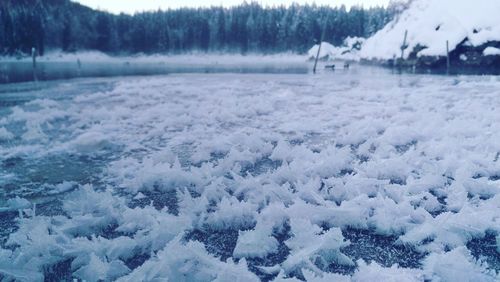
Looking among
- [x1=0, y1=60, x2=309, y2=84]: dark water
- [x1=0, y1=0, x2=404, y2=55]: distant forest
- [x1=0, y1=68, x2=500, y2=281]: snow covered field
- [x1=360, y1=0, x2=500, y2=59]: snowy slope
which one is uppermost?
[x1=0, y1=0, x2=404, y2=55]: distant forest

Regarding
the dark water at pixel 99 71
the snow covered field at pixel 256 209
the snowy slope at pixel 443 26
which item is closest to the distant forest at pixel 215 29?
the snowy slope at pixel 443 26

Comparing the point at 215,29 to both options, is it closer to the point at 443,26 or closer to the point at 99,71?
the point at 99,71

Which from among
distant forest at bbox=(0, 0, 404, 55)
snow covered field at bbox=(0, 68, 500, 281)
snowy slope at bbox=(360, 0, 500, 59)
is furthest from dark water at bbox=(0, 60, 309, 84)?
distant forest at bbox=(0, 0, 404, 55)

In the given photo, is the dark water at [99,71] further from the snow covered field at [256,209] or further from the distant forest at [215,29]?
the distant forest at [215,29]

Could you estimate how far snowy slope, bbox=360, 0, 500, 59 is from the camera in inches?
1248

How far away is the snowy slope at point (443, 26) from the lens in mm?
31703

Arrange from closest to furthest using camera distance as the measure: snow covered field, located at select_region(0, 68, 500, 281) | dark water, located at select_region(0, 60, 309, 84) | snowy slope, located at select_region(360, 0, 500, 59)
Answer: snow covered field, located at select_region(0, 68, 500, 281)
dark water, located at select_region(0, 60, 309, 84)
snowy slope, located at select_region(360, 0, 500, 59)

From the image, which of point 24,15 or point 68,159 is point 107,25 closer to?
point 24,15

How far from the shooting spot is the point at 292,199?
10.9 ft

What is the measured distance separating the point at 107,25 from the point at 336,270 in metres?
120

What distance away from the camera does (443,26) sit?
1437 inches

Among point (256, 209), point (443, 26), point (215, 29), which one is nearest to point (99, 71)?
point (443, 26)

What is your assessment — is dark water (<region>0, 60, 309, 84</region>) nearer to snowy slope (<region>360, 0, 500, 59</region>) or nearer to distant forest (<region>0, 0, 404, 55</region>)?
snowy slope (<region>360, 0, 500, 59</region>)

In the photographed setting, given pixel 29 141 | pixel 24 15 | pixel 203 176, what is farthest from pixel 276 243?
pixel 24 15
